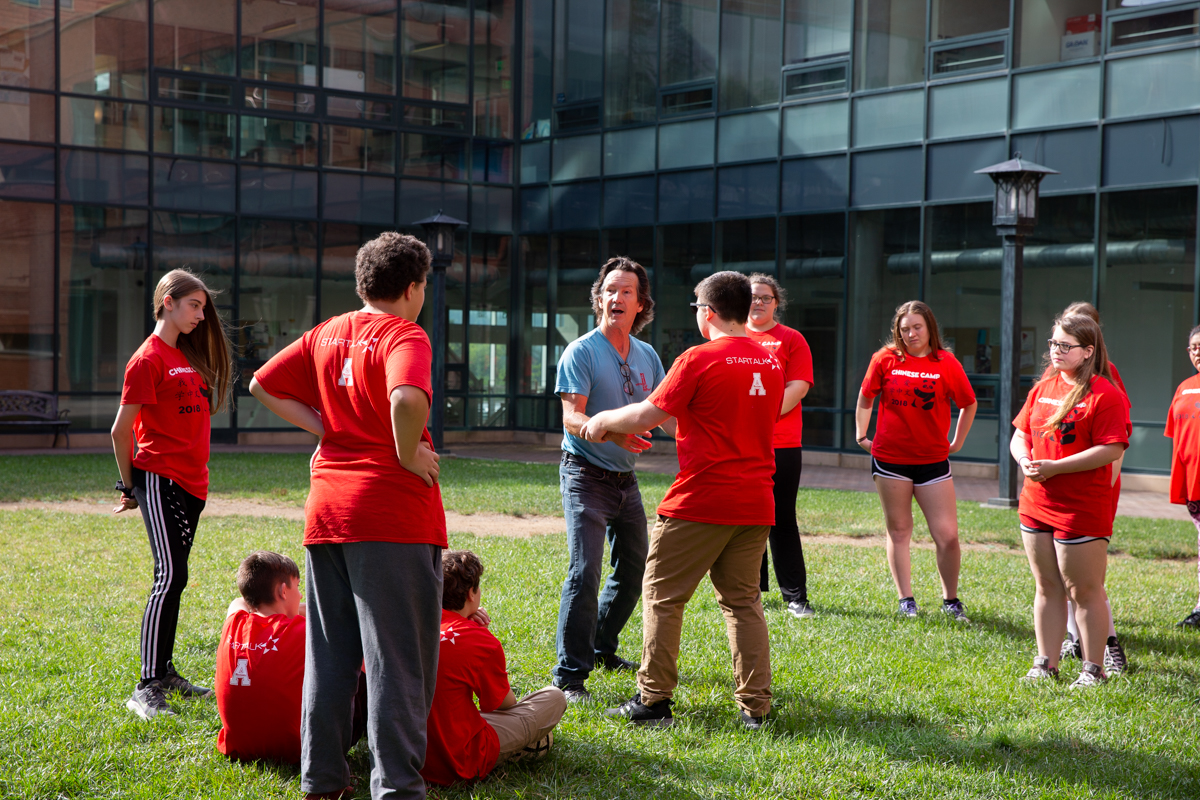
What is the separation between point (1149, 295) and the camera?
14562mm

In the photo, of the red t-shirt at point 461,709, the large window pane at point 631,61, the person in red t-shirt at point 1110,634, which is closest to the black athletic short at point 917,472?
the person in red t-shirt at point 1110,634

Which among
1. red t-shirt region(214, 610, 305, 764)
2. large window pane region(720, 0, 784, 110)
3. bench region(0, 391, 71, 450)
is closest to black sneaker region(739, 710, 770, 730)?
red t-shirt region(214, 610, 305, 764)

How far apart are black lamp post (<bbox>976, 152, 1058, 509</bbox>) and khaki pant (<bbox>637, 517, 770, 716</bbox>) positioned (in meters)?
8.31

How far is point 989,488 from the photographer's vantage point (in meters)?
14.4

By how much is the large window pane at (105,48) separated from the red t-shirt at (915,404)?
53.3 feet

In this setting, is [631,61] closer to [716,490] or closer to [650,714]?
[716,490]

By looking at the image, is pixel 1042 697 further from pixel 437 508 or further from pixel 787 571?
pixel 437 508

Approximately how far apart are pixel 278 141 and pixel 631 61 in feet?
22.0

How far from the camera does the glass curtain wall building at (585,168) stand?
14742 millimetres

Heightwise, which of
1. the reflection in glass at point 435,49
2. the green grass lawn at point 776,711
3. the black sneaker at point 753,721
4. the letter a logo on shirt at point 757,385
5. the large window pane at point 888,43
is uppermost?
the reflection in glass at point 435,49

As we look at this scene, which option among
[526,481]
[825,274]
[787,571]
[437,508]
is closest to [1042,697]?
[787,571]

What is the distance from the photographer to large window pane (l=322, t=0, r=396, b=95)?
65.9ft

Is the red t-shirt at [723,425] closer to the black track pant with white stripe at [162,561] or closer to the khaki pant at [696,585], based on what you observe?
the khaki pant at [696,585]

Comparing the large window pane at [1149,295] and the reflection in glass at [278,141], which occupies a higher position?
the reflection in glass at [278,141]
